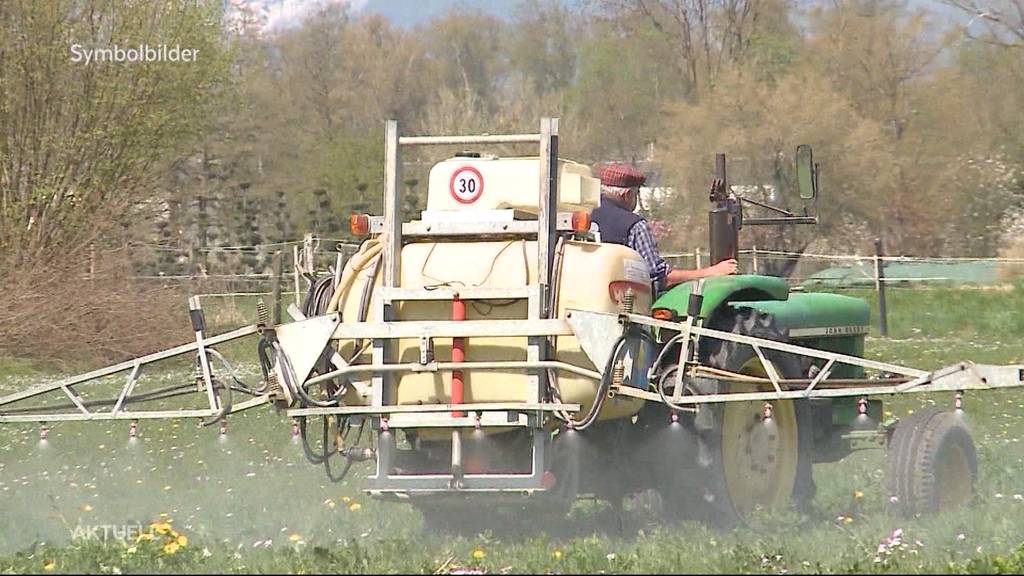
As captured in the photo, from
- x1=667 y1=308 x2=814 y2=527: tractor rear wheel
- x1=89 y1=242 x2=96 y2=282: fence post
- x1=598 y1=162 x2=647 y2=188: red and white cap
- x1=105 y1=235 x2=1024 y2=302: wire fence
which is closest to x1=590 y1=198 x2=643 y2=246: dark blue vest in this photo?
x1=598 y1=162 x2=647 y2=188: red and white cap

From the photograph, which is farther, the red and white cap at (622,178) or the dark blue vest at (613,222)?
the red and white cap at (622,178)

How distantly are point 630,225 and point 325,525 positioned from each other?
2.25 m

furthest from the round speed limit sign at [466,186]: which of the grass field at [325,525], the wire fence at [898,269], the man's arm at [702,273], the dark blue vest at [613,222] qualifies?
the wire fence at [898,269]

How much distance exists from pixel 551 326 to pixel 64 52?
21.6 m

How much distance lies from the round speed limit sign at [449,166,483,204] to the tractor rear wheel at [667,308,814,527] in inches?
55.5

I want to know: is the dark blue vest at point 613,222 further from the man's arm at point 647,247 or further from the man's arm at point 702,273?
the man's arm at point 702,273

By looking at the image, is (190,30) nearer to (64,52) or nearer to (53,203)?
(64,52)

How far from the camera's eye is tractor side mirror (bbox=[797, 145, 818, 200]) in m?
8.73

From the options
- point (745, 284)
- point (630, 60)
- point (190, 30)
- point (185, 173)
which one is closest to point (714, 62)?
point (630, 60)

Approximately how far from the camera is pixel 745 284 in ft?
28.5

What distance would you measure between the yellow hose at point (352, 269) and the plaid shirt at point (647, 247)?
1359 mm

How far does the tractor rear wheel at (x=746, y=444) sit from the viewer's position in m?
8.06

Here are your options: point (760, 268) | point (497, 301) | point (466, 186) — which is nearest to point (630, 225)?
point (466, 186)

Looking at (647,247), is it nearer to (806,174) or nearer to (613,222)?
(613,222)
